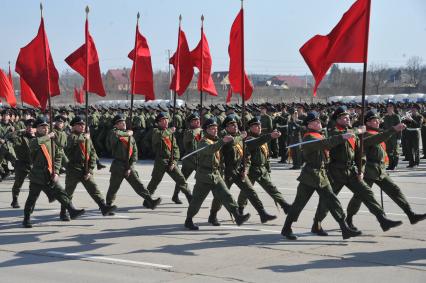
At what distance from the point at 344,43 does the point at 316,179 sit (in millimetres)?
2071

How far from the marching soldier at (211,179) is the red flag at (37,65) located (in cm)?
312

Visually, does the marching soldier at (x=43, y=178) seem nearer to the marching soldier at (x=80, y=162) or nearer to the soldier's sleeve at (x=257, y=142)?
the marching soldier at (x=80, y=162)

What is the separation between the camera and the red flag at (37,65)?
12.6 metres

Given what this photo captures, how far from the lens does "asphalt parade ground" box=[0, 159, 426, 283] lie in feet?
27.1

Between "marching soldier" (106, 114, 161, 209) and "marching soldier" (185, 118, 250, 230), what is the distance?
1.83 meters

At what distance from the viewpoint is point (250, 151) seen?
39.3 ft

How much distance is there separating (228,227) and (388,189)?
250 cm

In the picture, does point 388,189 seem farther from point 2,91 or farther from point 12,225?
point 2,91

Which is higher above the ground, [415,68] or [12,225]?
[415,68]

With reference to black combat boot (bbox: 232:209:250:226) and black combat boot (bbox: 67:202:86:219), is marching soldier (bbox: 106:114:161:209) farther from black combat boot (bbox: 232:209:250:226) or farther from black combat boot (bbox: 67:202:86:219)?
black combat boot (bbox: 232:209:250:226)

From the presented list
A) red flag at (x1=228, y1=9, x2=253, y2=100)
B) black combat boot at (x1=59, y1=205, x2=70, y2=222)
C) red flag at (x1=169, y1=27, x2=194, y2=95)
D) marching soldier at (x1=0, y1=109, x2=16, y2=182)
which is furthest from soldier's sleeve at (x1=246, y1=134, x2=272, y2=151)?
marching soldier at (x1=0, y1=109, x2=16, y2=182)

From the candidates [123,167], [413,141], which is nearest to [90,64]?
[123,167]

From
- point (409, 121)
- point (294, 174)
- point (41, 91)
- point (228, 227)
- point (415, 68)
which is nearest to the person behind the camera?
point (228, 227)

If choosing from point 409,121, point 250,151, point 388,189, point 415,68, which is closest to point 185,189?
point 250,151
